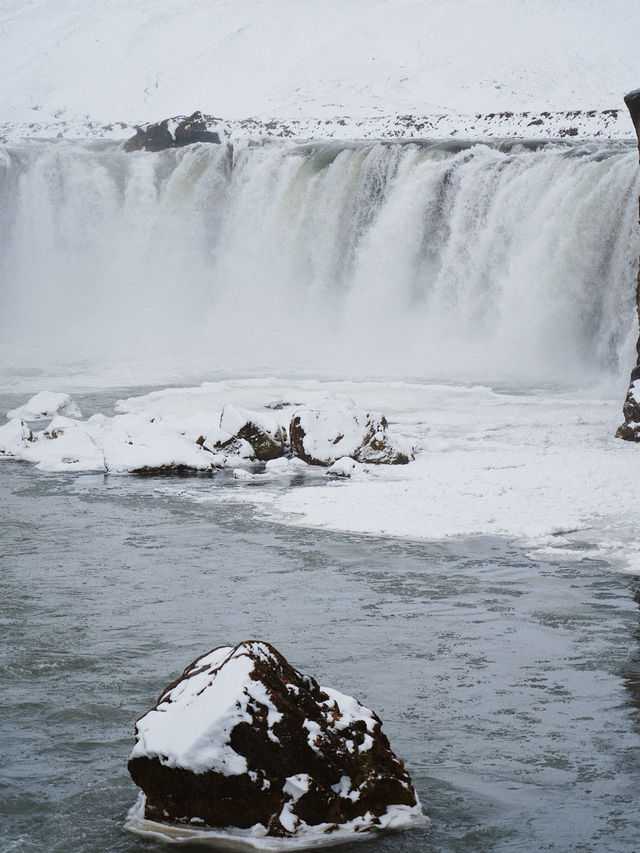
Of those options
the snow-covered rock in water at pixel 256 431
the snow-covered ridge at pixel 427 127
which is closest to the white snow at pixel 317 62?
the snow-covered ridge at pixel 427 127

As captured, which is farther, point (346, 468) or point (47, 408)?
point (47, 408)

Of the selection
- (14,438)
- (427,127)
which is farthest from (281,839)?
(427,127)

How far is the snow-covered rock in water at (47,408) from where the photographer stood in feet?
60.0

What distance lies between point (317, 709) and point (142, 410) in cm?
1379

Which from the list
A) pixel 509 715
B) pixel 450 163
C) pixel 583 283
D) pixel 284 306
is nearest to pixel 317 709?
pixel 509 715

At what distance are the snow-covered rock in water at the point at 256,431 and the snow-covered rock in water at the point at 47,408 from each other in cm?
421

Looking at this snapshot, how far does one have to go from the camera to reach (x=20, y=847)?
4.98 metres

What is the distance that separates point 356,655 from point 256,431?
7.77 m

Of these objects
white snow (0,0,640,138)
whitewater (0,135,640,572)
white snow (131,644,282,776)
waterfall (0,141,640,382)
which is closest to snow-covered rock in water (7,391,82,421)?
whitewater (0,135,640,572)

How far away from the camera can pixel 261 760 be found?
479 centimetres

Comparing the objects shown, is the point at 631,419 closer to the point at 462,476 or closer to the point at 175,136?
the point at 462,476

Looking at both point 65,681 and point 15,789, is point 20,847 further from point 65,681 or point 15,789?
point 65,681

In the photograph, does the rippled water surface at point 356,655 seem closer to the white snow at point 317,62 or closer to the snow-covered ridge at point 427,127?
the snow-covered ridge at point 427,127

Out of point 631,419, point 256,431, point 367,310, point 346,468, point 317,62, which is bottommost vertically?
point 346,468
